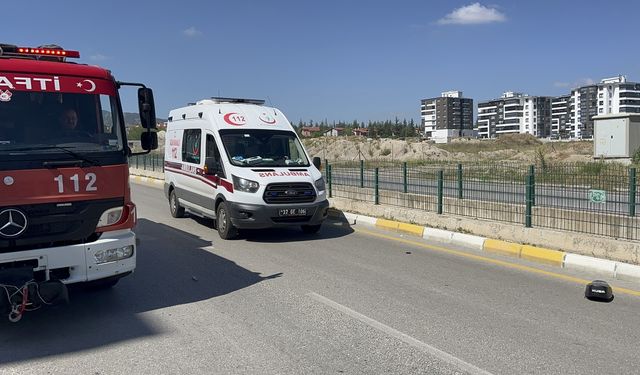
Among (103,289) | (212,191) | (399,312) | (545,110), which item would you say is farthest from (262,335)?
(545,110)

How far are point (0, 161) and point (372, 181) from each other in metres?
10.4

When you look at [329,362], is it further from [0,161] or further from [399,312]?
[0,161]

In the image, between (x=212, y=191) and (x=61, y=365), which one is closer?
(x=61, y=365)

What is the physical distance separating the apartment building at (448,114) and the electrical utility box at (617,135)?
143 metres

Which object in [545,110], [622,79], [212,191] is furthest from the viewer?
[545,110]

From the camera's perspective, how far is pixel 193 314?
6.02m

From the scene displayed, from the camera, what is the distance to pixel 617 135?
99.6 ft

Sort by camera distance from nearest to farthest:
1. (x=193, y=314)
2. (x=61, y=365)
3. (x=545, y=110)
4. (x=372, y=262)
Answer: (x=61, y=365)
(x=193, y=314)
(x=372, y=262)
(x=545, y=110)

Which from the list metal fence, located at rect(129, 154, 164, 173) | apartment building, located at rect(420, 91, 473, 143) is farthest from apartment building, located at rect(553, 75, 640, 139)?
metal fence, located at rect(129, 154, 164, 173)

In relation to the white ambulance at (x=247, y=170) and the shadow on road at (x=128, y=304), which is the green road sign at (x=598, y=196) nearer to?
the white ambulance at (x=247, y=170)

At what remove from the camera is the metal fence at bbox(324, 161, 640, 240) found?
31.0 ft

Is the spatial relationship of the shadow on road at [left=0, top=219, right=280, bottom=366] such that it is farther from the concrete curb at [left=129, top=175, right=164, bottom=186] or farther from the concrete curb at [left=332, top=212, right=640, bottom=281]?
the concrete curb at [left=129, top=175, right=164, bottom=186]

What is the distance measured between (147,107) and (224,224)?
4.69m

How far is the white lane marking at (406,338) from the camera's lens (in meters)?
4.55
